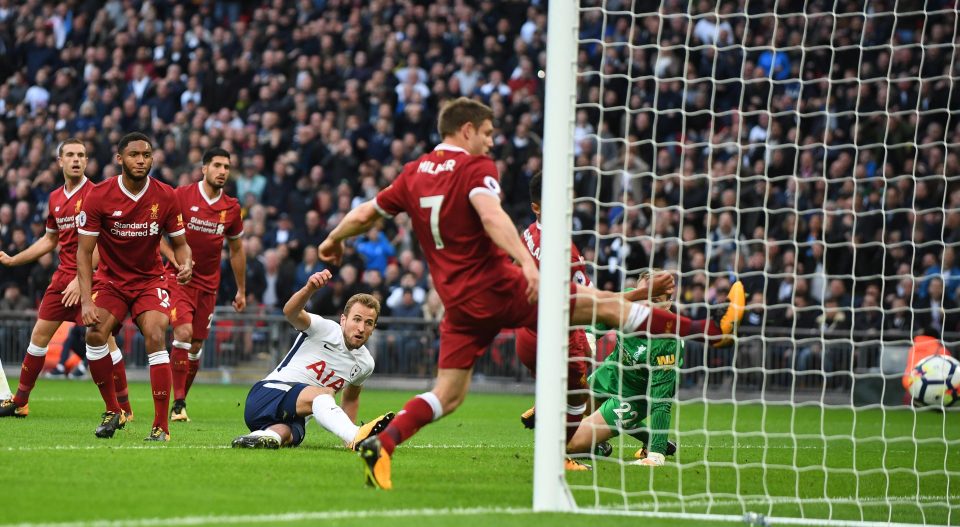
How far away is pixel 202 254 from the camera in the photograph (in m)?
13.2

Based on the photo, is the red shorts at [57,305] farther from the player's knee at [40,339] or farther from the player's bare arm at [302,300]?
the player's bare arm at [302,300]

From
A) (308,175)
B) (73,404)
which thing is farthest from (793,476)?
(308,175)

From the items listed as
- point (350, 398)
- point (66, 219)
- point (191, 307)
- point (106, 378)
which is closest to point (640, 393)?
point (350, 398)

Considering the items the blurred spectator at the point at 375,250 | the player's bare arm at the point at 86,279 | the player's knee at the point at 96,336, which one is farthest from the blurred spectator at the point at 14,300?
the player's bare arm at the point at 86,279

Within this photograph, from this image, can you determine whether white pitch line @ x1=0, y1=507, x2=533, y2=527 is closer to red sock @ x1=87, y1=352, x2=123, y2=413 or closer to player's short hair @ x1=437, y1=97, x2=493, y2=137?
player's short hair @ x1=437, y1=97, x2=493, y2=137

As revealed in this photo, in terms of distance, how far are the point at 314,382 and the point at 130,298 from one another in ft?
5.96

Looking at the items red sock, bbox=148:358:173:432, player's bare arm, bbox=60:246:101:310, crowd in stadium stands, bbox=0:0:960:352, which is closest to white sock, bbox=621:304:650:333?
red sock, bbox=148:358:173:432

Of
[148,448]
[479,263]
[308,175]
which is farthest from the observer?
[308,175]

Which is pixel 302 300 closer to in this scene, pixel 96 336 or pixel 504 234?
pixel 96 336

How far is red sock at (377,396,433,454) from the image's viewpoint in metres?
7.16

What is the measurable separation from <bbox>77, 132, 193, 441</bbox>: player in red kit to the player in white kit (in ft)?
3.04

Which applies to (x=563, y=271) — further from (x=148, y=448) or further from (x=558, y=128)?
(x=148, y=448)

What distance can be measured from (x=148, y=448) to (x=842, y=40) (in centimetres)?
1521

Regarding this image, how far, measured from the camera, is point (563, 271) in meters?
6.81
